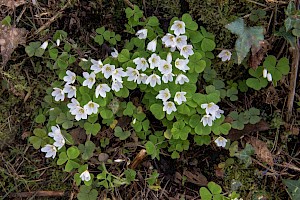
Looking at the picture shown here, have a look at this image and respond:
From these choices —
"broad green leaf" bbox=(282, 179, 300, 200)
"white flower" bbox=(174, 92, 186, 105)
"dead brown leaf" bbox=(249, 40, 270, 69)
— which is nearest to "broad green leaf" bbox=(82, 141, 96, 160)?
"white flower" bbox=(174, 92, 186, 105)

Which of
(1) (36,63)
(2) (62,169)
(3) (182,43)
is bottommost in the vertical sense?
(2) (62,169)

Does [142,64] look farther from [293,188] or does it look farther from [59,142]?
[293,188]

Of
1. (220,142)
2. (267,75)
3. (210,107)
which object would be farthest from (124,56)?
(267,75)

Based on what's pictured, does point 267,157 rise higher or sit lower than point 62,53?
lower

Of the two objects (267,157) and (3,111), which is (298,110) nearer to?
(267,157)

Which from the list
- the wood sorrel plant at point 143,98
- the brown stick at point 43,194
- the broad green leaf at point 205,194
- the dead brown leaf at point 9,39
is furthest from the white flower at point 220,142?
the dead brown leaf at point 9,39

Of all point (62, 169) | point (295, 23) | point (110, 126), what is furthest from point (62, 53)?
point (295, 23)
